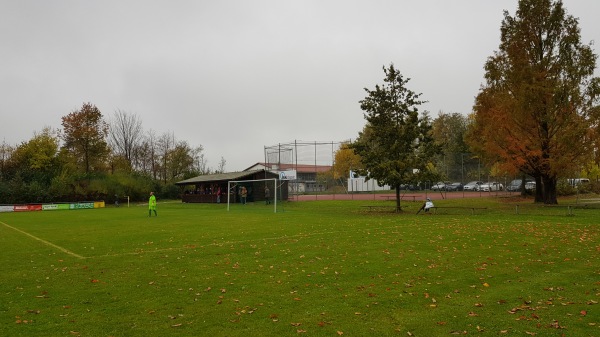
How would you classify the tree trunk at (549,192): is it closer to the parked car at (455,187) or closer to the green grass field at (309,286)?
the green grass field at (309,286)

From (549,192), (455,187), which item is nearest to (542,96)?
(549,192)

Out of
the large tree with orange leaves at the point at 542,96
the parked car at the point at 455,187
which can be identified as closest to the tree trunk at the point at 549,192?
the large tree with orange leaves at the point at 542,96

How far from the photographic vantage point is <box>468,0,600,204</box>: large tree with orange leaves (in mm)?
26562

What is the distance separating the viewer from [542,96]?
26.7m

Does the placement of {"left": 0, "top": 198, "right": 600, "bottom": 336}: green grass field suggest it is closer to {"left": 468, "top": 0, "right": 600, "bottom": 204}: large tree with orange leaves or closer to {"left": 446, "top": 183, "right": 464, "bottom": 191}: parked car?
{"left": 468, "top": 0, "right": 600, "bottom": 204}: large tree with orange leaves

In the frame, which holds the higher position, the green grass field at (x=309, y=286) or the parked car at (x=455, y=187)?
the parked car at (x=455, y=187)

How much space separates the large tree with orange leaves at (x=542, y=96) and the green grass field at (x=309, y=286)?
13357 mm

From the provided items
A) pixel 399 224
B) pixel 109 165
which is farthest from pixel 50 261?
pixel 109 165

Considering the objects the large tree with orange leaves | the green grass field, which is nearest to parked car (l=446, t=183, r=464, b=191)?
the large tree with orange leaves

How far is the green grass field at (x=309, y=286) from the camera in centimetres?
611

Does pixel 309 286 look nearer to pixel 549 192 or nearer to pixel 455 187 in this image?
pixel 549 192

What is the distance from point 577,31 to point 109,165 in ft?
210

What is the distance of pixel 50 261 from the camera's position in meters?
11.4

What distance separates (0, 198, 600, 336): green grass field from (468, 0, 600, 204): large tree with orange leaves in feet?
43.8
